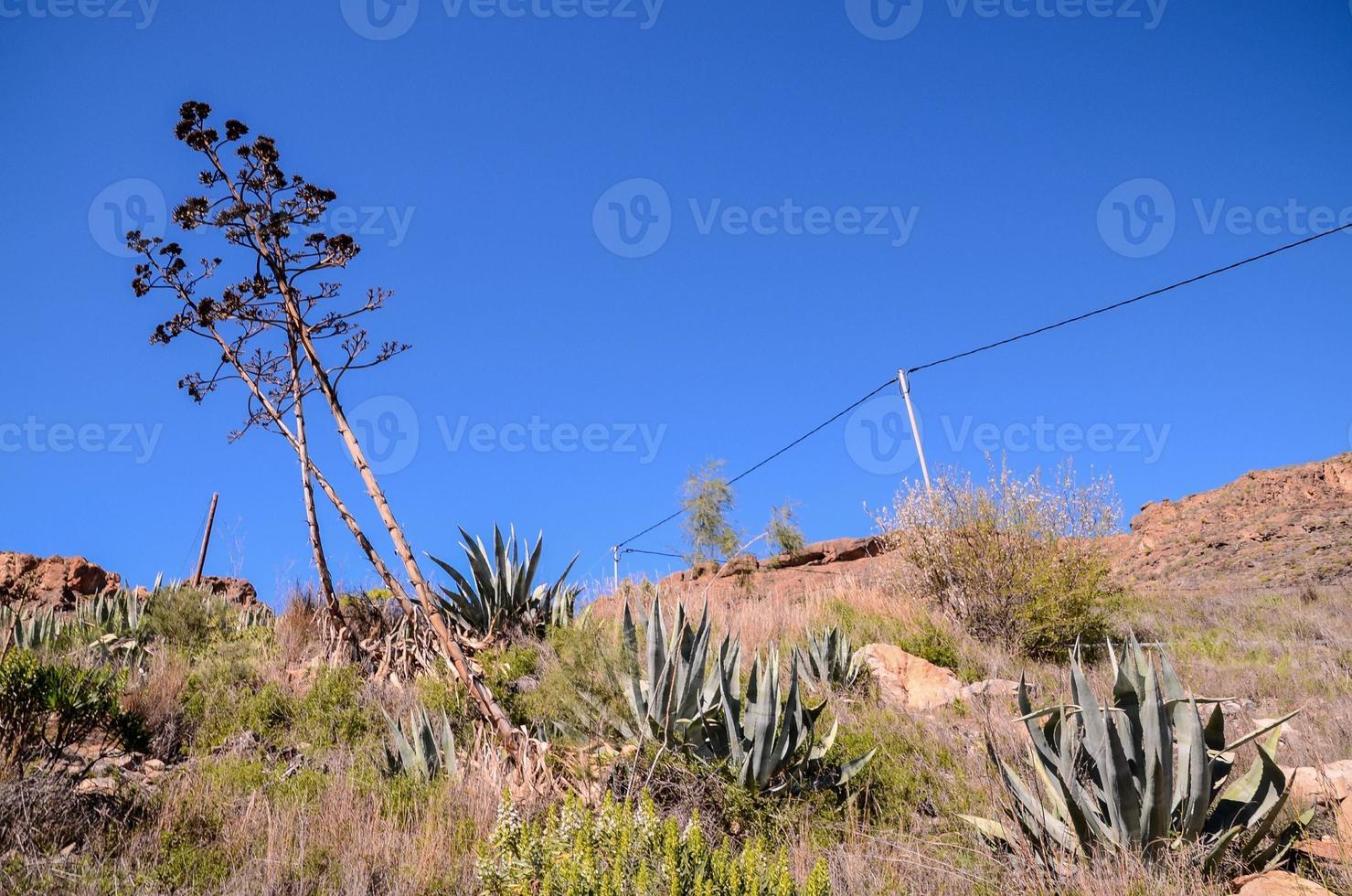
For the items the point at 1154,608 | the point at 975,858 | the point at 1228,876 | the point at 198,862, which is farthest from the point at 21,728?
the point at 1154,608

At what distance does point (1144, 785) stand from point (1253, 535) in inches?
587

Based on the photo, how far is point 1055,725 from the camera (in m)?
3.40

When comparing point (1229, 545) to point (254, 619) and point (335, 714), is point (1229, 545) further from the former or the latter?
point (254, 619)

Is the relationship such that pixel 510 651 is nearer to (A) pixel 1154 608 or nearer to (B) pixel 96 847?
(B) pixel 96 847

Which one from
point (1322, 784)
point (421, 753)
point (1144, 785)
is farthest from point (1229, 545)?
point (421, 753)

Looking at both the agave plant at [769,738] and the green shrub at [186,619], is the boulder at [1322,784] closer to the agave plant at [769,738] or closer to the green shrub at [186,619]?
the agave plant at [769,738]

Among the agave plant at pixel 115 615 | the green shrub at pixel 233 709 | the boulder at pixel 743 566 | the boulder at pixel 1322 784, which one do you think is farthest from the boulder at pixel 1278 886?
the boulder at pixel 743 566

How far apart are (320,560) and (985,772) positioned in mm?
6462

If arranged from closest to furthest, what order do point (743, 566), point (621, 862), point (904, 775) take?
1. point (621, 862)
2. point (904, 775)
3. point (743, 566)

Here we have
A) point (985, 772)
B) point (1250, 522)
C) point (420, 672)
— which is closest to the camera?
point (985, 772)

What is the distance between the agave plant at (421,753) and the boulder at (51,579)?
1055 centimetres

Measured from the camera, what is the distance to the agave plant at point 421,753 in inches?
183

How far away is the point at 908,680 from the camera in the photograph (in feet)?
21.9

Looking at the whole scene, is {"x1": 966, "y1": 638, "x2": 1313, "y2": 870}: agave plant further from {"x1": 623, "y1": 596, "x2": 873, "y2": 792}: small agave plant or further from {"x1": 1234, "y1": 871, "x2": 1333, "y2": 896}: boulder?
{"x1": 623, "y1": 596, "x2": 873, "y2": 792}: small agave plant
